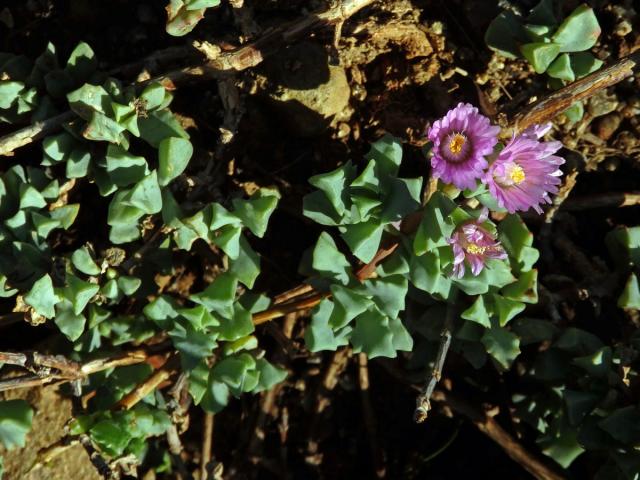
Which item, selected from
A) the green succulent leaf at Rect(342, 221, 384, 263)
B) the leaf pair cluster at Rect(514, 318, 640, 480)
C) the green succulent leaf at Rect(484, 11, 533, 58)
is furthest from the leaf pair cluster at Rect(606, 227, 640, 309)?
the green succulent leaf at Rect(342, 221, 384, 263)

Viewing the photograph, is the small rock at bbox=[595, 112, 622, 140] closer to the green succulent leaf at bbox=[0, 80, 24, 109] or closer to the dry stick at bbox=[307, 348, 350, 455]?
the dry stick at bbox=[307, 348, 350, 455]

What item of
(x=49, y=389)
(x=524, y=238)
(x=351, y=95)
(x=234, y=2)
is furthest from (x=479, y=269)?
(x=49, y=389)

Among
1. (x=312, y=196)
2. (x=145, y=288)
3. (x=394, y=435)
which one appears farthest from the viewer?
(x=394, y=435)

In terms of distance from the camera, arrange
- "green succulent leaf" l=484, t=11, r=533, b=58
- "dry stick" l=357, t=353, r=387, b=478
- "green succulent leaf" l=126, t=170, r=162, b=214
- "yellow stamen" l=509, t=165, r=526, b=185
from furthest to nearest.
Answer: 1. "dry stick" l=357, t=353, r=387, b=478
2. "green succulent leaf" l=484, t=11, r=533, b=58
3. "yellow stamen" l=509, t=165, r=526, b=185
4. "green succulent leaf" l=126, t=170, r=162, b=214

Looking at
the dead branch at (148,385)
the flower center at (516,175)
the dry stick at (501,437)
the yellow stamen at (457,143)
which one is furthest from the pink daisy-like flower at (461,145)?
the dead branch at (148,385)

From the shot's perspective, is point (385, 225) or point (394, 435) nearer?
point (385, 225)

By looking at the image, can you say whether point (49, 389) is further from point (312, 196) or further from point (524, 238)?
point (524, 238)
